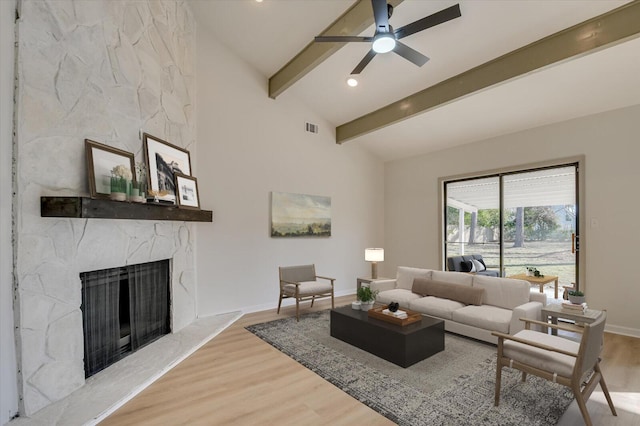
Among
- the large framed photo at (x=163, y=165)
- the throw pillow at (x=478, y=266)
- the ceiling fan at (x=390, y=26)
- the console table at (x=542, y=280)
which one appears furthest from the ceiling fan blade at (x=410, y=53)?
the throw pillow at (x=478, y=266)

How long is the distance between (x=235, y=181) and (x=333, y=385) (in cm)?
363

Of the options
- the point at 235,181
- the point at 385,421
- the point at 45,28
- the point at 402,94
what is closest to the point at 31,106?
the point at 45,28

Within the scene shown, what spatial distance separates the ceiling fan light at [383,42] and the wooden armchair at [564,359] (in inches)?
113

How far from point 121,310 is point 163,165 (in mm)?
1737

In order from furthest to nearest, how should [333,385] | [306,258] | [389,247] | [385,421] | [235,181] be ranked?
[389,247], [306,258], [235,181], [333,385], [385,421]

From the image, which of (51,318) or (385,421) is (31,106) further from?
(385,421)

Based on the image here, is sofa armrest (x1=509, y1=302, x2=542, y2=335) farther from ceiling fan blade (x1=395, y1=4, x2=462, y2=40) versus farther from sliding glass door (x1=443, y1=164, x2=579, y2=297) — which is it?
ceiling fan blade (x1=395, y1=4, x2=462, y2=40)

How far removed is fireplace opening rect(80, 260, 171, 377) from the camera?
2.94 m

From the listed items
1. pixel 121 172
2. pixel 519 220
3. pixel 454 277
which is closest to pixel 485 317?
pixel 454 277

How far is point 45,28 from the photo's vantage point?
2512 millimetres

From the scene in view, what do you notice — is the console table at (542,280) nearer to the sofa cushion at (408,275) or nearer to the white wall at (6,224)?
the sofa cushion at (408,275)

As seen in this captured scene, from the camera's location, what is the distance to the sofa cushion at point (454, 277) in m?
4.63

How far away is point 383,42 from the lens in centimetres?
310

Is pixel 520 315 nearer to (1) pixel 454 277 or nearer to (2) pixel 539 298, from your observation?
(2) pixel 539 298
